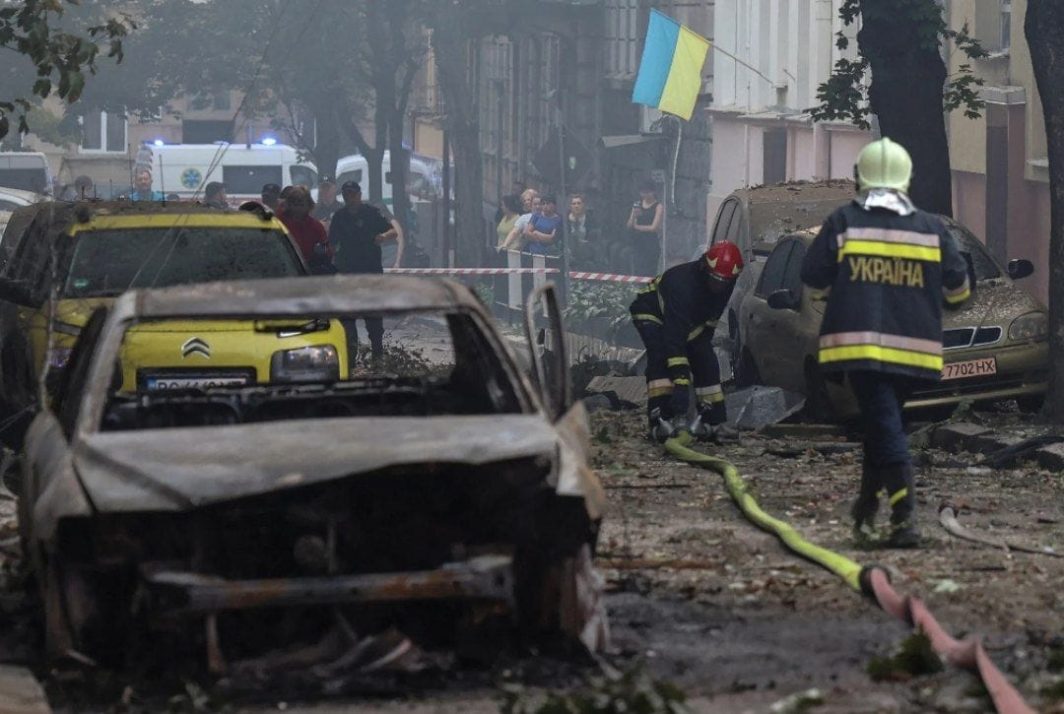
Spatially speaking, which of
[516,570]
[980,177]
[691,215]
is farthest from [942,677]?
[691,215]

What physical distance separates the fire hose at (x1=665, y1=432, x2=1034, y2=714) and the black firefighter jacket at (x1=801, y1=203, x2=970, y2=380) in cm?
81

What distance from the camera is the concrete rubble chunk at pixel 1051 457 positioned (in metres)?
13.3

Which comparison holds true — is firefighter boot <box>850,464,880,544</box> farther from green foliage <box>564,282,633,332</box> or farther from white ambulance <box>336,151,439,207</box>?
white ambulance <box>336,151,439,207</box>

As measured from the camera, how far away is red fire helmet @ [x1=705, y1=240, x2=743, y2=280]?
14594mm

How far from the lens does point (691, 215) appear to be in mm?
46438

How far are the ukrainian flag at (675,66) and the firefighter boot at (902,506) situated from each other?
90.7 ft

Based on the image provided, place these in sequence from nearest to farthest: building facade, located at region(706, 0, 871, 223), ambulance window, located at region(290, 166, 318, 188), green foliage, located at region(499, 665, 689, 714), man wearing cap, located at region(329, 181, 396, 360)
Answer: green foliage, located at region(499, 665, 689, 714), man wearing cap, located at region(329, 181, 396, 360), building facade, located at region(706, 0, 871, 223), ambulance window, located at region(290, 166, 318, 188)

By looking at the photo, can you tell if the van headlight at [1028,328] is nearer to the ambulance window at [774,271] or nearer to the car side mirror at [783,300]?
the car side mirror at [783,300]

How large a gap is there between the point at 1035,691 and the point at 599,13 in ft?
158

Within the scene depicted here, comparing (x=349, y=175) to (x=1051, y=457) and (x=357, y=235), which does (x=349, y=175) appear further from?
(x=1051, y=457)

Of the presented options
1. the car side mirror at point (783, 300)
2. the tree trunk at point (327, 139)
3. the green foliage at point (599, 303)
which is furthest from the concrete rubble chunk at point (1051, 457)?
the tree trunk at point (327, 139)

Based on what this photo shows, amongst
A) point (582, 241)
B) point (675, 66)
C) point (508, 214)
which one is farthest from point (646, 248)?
point (675, 66)

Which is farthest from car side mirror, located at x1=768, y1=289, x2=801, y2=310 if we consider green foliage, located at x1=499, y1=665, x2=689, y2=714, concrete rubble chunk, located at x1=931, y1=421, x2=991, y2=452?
green foliage, located at x1=499, y1=665, x2=689, y2=714

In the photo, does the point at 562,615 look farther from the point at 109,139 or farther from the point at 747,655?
the point at 109,139
